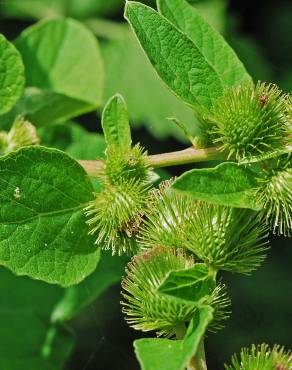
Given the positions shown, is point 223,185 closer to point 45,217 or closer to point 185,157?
point 185,157

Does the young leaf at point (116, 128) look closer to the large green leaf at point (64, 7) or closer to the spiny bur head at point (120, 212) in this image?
the spiny bur head at point (120, 212)

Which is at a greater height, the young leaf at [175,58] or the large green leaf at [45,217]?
the young leaf at [175,58]

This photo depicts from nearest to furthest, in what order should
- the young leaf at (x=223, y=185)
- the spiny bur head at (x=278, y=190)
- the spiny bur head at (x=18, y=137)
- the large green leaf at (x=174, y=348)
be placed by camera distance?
the large green leaf at (x=174, y=348)
the young leaf at (x=223, y=185)
the spiny bur head at (x=278, y=190)
the spiny bur head at (x=18, y=137)

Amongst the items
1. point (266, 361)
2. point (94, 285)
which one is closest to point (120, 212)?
point (266, 361)

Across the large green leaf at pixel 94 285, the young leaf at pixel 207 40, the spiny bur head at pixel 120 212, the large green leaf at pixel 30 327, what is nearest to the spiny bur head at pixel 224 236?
the spiny bur head at pixel 120 212

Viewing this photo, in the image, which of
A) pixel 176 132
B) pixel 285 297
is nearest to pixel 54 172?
pixel 176 132

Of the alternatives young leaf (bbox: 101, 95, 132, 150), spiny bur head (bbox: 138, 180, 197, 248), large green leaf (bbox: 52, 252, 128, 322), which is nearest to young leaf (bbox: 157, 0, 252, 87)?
young leaf (bbox: 101, 95, 132, 150)

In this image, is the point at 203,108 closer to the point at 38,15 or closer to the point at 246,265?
the point at 246,265
